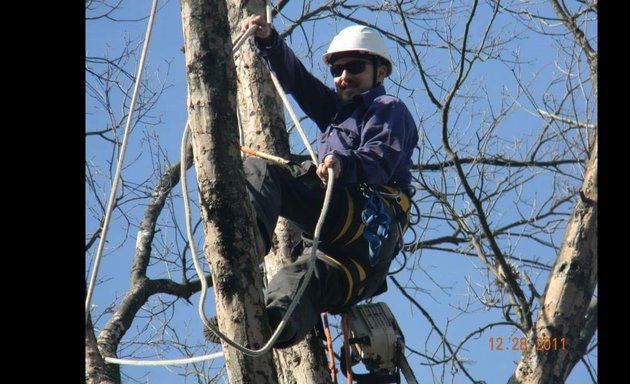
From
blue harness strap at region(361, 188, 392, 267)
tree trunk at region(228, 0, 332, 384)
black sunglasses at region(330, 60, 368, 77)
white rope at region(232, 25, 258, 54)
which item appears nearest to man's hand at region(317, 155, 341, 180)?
blue harness strap at region(361, 188, 392, 267)

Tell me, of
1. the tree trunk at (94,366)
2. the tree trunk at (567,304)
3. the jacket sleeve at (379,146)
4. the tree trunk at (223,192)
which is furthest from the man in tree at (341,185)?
the tree trunk at (94,366)

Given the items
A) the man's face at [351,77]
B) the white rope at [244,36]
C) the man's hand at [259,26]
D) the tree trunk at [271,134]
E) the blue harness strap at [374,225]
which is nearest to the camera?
the white rope at [244,36]

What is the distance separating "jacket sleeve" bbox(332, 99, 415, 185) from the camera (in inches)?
175

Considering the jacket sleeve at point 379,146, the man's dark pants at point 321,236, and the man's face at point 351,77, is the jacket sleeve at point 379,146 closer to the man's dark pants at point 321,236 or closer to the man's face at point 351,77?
the man's dark pants at point 321,236

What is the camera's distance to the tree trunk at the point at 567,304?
464 cm

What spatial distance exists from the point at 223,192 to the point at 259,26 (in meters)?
1.42

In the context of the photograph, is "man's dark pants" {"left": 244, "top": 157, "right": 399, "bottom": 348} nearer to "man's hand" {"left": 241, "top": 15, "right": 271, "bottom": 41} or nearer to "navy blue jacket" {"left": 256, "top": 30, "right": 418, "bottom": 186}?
"navy blue jacket" {"left": 256, "top": 30, "right": 418, "bottom": 186}

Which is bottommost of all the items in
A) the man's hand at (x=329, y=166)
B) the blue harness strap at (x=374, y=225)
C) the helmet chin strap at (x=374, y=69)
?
the blue harness strap at (x=374, y=225)

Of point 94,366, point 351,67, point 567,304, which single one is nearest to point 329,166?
point 351,67

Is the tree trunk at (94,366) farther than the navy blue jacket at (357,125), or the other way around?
the tree trunk at (94,366)

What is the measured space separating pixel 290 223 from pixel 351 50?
86 cm

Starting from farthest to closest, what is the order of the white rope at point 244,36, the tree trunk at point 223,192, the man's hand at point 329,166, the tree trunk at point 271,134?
the tree trunk at point 271,134 → the white rope at point 244,36 → the man's hand at point 329,166 → the tree trunk at point 223,192
